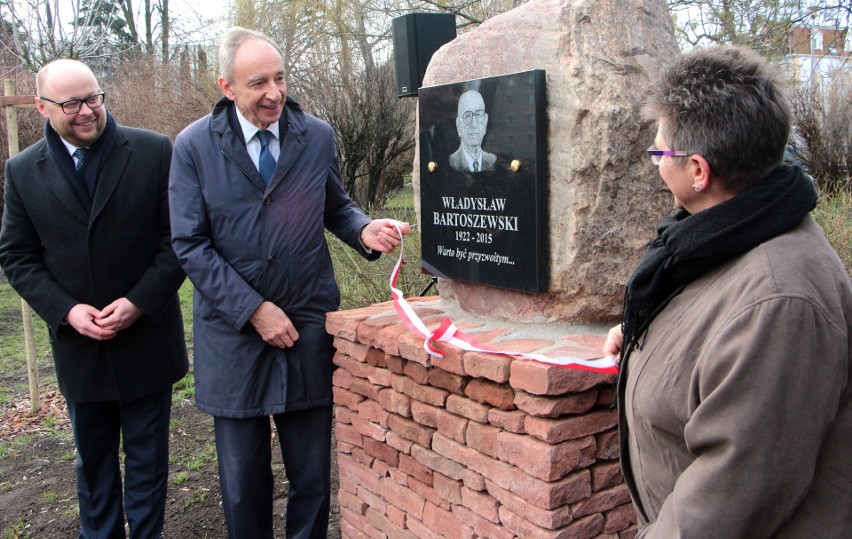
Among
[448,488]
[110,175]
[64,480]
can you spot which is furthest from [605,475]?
[64,480]

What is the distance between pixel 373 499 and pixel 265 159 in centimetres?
139

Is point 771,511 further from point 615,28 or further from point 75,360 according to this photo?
point 75,360

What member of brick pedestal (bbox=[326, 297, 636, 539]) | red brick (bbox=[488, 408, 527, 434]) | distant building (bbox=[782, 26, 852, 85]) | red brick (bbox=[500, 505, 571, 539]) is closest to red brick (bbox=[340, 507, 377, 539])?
brick pedestal (bbox=[326, 297, 636, 539])

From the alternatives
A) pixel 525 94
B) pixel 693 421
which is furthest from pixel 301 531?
pixel 693 421

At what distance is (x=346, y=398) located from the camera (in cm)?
314

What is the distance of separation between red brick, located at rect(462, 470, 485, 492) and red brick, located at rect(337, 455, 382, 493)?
548 mm

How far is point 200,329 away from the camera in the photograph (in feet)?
9.64

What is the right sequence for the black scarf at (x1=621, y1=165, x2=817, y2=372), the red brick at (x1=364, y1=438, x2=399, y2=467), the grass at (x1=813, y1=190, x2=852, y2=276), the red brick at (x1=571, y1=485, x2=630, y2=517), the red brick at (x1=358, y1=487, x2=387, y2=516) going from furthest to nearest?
the grass at (x1=813, y1=190, x2=852, y2=276), the red brick at (x1=358, y1=487, x2=387, y2=516), the red brick at (x1=364, y1=438, x2=399, y2=467), the red brick at (x1=571, y1=485, x2=630, y2=517), the black scarf at (x1=621, y1=165, x2=817, y2=372)

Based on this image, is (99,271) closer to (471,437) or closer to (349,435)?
(349,435)

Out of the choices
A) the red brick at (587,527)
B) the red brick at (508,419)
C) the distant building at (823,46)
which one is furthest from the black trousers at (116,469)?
the distant building at (823,46)

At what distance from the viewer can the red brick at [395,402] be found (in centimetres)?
289

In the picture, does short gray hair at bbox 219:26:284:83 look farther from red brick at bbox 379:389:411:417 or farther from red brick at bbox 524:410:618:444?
red brick at bbox 524:410:618:444

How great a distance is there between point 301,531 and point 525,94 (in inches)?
71.8

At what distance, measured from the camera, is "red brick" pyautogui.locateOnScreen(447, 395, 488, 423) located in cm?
255
